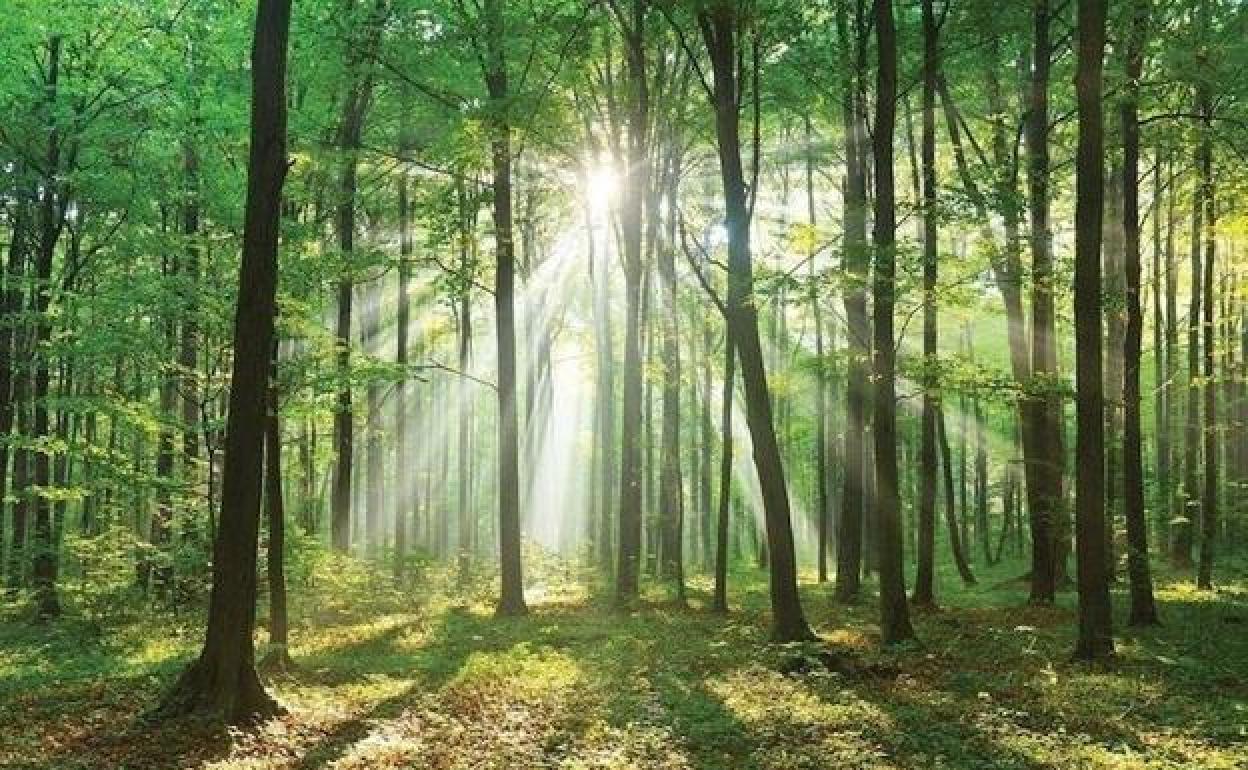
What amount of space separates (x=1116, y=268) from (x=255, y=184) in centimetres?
2069

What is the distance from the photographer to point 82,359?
56.7ft

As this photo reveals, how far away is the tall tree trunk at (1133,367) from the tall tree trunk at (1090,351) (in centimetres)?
231

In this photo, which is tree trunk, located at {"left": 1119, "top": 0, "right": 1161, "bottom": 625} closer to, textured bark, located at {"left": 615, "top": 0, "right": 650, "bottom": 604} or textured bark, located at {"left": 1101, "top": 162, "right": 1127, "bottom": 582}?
textured bark, located at {"left": 1101, "top": 162, "right": 1127, "bottom": 582}

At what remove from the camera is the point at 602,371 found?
28.8m

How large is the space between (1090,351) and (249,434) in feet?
33.5

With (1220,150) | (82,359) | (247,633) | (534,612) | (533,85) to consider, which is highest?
(533,85)

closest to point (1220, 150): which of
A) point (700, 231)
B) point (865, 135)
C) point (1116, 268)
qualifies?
point (1116, 268)

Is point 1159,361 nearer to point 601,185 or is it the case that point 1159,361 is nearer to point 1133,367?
point 1133,367

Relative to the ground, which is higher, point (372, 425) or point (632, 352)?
point (632, 352)

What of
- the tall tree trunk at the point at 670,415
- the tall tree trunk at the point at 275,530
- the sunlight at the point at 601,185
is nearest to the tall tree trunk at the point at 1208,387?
the tall tree trunk at the point at 670,415

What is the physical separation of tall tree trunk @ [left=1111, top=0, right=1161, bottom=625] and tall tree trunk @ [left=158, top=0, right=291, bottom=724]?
38.7ft

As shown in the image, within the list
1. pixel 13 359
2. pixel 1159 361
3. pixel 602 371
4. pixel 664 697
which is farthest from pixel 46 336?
pixel 1159 361

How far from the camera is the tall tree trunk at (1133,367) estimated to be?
48.9 ft

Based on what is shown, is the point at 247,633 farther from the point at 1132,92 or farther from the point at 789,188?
the point at 789,188
